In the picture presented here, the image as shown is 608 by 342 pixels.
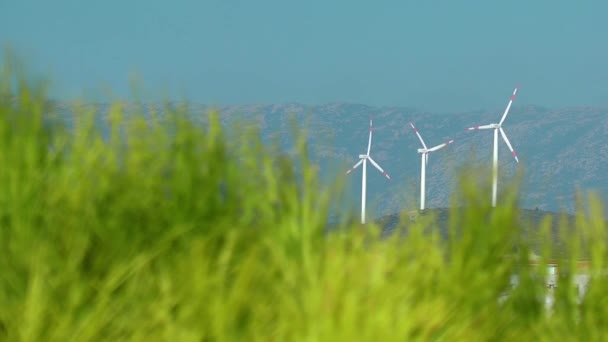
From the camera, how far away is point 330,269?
6.31m

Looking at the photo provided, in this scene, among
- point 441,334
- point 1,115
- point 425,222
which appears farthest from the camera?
point 425,222

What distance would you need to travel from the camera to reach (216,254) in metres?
7.28

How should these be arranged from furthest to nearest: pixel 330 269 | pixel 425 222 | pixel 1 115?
pixel 425 222
pixel 1 115
pixel 330 269

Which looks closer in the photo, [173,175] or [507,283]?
[173,175]

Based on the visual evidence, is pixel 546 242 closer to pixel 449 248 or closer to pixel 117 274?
pixel 449 248

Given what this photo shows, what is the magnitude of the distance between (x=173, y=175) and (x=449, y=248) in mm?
2094

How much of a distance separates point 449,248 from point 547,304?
89 cm

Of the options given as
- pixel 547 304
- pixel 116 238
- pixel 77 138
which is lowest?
pixel 547 304

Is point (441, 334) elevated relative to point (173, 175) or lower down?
lower down

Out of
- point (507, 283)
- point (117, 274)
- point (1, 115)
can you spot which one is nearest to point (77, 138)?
point (1, 115)

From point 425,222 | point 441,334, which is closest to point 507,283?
point 425,222

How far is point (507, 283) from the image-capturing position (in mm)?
8445

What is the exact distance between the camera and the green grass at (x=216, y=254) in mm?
6406

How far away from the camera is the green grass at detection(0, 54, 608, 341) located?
6.41m
